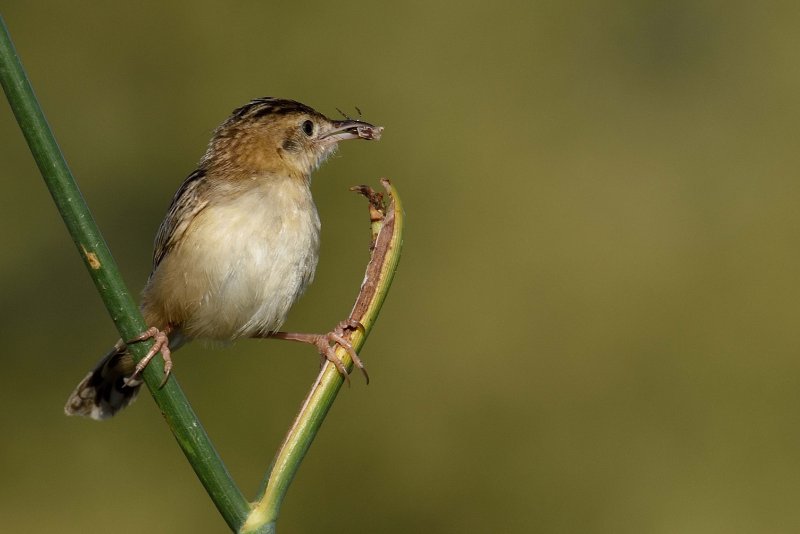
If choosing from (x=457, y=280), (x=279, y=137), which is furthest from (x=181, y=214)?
(x=457, y=280)

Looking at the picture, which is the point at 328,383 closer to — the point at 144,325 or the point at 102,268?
the point at 144,325

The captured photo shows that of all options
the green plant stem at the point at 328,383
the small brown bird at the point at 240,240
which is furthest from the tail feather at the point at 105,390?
the green plant stem at the point at 328,383

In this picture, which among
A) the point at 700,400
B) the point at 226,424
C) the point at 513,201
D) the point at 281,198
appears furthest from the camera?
the point at 513,201

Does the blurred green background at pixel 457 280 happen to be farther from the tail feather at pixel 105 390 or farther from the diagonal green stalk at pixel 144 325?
the diagonal green stalk at pixel 144 325

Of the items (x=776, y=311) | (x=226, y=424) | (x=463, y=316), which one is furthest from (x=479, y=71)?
(x=226, y=424)

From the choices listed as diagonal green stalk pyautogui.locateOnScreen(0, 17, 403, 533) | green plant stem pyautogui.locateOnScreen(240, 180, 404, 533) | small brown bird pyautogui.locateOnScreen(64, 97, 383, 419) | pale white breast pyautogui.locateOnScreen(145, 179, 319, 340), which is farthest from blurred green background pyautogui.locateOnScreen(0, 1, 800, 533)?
diagonal green stalk pyautogui.locateOnScreen(0, 17, 403, 533)

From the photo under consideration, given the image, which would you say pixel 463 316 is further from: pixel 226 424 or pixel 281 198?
pixel 281 198
